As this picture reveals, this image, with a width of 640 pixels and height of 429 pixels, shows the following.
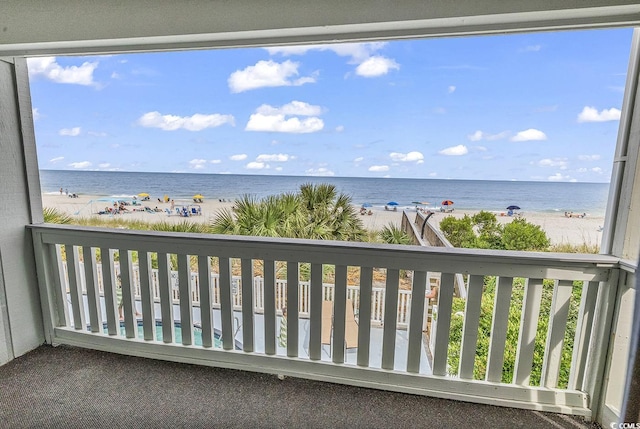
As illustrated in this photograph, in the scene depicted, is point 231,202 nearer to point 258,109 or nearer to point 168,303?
point 168,303

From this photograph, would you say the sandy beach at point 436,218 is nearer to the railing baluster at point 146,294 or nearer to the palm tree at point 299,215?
the palm tree at point 299,215

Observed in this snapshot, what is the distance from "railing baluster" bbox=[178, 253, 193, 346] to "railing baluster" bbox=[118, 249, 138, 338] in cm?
36

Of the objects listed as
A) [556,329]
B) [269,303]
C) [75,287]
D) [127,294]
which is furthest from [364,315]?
[75,287]

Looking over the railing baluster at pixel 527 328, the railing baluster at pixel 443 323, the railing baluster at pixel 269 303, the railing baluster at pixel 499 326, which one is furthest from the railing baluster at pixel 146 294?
the railing baluster at pixel 527 328

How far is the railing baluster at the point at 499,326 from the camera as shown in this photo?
1452mm

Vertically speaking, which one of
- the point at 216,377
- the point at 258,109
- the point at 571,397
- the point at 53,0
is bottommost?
the point at 216,377

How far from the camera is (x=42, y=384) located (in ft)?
5.40

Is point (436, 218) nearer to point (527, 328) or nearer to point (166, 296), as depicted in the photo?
point (527, 328)

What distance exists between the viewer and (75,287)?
1957 millimetres

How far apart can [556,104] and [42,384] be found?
407cm

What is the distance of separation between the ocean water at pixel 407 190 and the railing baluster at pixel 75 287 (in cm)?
50

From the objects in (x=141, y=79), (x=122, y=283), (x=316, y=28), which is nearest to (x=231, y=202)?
(x=122, y=283)

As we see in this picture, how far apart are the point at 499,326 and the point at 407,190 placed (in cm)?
440

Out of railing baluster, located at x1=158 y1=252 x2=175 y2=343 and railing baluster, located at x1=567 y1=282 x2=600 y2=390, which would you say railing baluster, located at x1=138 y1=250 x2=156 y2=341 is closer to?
railing baluster, located at x1=158 y1=252 x2=175 y2=343
